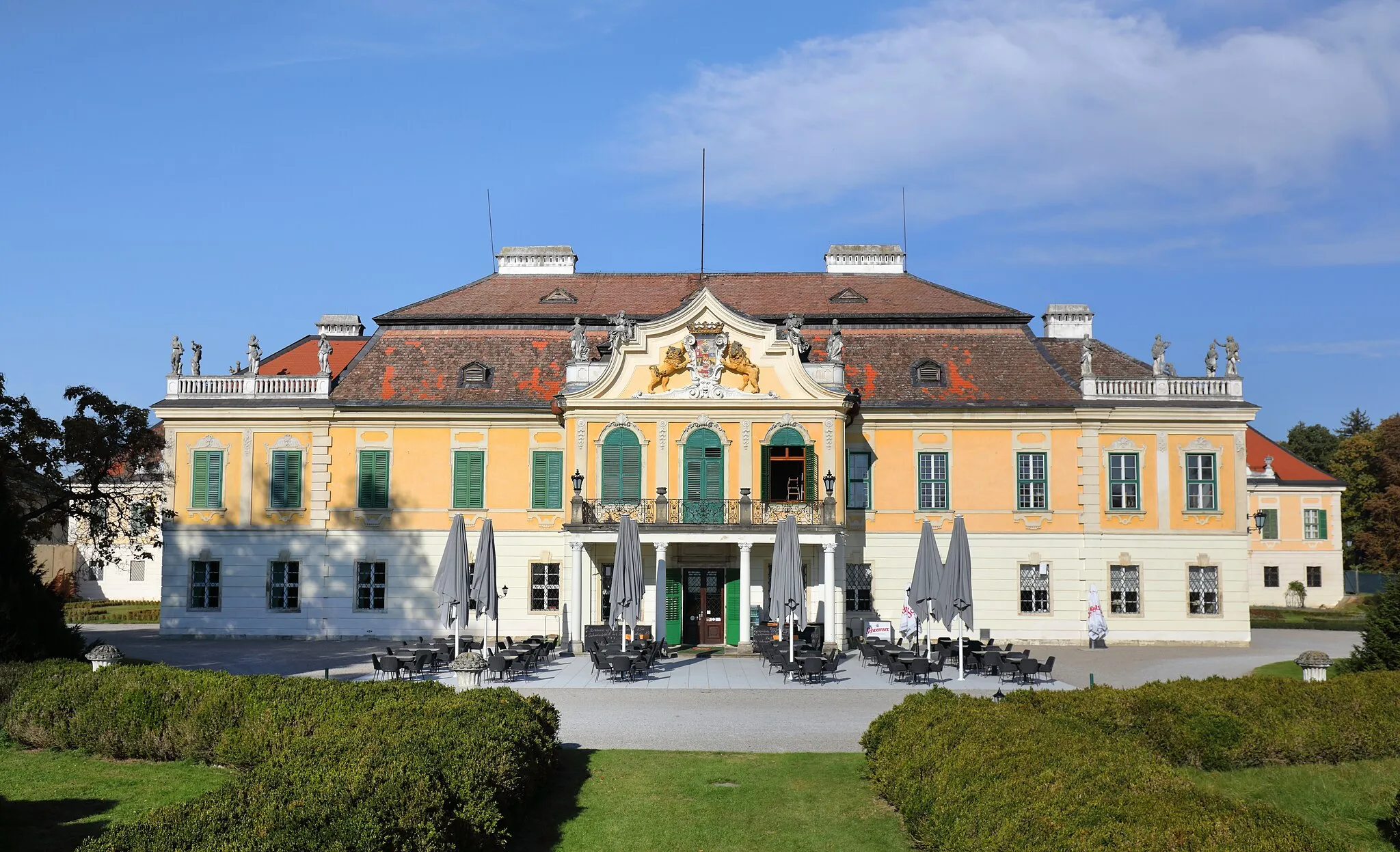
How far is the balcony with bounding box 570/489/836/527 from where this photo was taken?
101ft

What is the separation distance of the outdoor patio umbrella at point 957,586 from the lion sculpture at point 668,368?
9.50 metres

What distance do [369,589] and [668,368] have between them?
11.3 m

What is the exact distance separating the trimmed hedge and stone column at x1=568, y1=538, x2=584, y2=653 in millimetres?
14197

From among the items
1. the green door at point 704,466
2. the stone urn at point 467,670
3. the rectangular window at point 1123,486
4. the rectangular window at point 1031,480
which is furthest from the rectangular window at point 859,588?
the stone urn at point 467,670

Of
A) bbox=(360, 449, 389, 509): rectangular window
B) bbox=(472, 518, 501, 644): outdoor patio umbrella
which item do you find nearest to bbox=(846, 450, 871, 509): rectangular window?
bbox=(472, 518, 501, 644): outdoor patio umbrella

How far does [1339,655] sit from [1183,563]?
4.70m

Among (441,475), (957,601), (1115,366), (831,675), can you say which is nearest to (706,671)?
(831,675)

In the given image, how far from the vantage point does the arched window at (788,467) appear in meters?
31.5

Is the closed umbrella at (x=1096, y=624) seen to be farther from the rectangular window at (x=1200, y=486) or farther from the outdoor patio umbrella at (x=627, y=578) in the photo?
the outdoor patio umbrella at (x=627, y=578)

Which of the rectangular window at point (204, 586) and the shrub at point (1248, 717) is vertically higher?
the rectangular window at point (204, 586)

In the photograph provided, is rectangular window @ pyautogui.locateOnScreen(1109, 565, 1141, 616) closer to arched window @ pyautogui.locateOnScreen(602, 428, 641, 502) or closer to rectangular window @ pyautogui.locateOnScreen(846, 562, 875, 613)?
rectangular window @ pyautogui.locateOnScreen(846, 562, 875, 613)

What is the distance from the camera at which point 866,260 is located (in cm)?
→ 4003

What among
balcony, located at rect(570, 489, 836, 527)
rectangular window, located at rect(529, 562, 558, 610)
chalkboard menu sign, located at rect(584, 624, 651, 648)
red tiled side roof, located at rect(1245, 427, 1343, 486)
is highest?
red tiled side roof, located at rect(1245, 427, 1343, 486)

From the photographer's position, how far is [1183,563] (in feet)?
110
